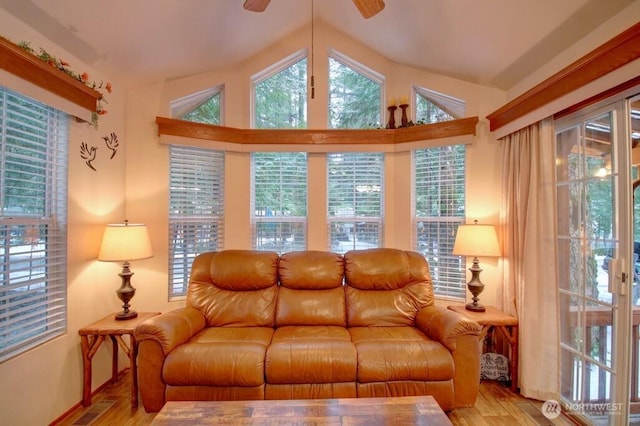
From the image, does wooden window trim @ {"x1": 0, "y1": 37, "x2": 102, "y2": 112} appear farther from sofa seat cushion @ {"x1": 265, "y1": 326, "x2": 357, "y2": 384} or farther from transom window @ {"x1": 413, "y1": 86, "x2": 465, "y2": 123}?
transom window @ {"x1": 413, "y1": 86, "x2": 465, "y2": 123}

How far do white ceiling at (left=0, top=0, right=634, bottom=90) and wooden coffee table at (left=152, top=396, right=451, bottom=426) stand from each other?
2.53 meters

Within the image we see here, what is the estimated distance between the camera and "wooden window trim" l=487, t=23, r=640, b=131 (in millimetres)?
1580

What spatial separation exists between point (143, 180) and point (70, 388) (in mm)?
1807

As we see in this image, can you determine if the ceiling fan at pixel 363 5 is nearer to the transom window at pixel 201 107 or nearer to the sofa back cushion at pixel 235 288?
the transom window at pixel 201 107

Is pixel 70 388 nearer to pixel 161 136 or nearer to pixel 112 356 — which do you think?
pixel 112 356

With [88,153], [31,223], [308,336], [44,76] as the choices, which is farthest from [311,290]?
[44,76]

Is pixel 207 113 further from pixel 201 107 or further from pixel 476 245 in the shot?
pixel 476 245

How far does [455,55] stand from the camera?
9.04ft

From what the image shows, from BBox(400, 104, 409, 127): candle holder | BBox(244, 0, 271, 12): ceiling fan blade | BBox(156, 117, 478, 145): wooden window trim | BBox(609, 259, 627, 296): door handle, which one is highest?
BBox(244, 0, 271, 12): ceiling fan blade

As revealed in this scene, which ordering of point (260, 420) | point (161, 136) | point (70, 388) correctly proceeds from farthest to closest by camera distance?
point (161, 136) < point (70, 388) < point (260, 420)

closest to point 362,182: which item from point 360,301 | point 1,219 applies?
point 360,301

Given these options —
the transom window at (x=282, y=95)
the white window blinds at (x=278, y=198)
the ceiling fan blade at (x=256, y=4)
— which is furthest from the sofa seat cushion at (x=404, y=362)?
the transom window at (x=282, y=95)

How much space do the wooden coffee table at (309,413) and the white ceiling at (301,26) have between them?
8.30ft

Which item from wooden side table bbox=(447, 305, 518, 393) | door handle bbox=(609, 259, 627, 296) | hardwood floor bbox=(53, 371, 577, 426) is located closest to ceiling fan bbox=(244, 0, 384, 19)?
door handle bbox=(609, 259, 627, 296)
